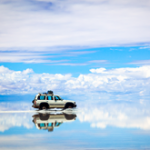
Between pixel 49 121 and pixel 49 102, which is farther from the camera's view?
pixel 49 102

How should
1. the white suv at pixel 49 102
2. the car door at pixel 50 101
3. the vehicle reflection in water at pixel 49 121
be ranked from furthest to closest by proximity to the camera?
the car door at pixel 50 101
the white suv at pixel 49 102
the vehicle reflection in water at pixel 49 121

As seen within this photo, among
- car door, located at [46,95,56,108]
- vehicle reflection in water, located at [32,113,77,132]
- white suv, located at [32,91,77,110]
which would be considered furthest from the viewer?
car door, located at [46,95,56,108]

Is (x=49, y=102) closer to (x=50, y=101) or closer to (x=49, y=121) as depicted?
(x=50, y=101)

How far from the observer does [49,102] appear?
104 ft

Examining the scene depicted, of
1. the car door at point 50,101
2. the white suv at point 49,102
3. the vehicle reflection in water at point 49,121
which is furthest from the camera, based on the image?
the car door at point 50,101

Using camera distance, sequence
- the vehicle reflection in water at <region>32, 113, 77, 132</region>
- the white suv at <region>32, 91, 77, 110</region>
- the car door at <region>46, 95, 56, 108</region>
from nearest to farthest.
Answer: the vehicle reflection in water at <region>32, 113, 77, 132</region> → the white suv at <region>32, 91, 77, 110</region> → the car door at <region>46, 95, 56, 108</region>

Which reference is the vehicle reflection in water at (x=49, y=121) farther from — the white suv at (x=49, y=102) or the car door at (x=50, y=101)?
the car door at (x=50, y=101)

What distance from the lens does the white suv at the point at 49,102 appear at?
103ft

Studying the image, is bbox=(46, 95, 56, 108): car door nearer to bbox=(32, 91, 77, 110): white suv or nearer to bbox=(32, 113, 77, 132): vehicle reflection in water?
bbox=(32, 91, 77, 110): white suv

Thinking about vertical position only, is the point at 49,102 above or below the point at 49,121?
above

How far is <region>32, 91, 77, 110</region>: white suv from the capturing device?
103 ft

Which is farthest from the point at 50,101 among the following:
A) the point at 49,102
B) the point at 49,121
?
the point at 49,121

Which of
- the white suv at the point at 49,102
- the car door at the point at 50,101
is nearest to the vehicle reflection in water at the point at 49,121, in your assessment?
the white suv at the point at 49,102

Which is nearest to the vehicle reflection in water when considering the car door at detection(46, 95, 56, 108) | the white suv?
the white suv
